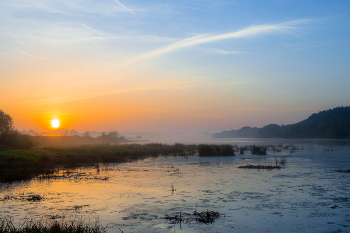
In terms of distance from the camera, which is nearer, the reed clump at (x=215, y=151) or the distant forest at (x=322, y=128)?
the reed clump at (x=215, y=151)

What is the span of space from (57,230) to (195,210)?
4.72 metres

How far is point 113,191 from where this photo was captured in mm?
12891

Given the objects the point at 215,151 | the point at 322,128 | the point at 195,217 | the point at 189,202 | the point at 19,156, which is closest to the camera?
the point at 195,217

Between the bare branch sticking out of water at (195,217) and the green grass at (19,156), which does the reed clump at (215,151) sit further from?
the bare branch sticking out of water at (195,217)

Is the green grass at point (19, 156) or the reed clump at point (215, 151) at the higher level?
the green grass at point (19, 156)

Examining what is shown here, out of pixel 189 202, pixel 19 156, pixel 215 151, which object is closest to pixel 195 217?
pixel 189 202

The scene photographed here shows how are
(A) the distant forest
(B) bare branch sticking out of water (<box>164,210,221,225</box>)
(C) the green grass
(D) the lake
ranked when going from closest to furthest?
(D) the lake → (B) bare branch sticking out of water (<box>164,210,221,225</box>) → (C) the green grass → (A) the distant forest

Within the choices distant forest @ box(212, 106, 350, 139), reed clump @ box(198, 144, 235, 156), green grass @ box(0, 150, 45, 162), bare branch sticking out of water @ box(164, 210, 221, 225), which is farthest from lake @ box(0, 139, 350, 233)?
distant forest @ box(212, 106, 350, 139)

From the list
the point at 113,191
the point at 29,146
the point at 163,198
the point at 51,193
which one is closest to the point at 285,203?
the point at 163,198

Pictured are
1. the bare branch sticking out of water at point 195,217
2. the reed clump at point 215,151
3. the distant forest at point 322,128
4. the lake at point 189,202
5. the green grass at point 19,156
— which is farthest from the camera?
the distant forest at point 322,128

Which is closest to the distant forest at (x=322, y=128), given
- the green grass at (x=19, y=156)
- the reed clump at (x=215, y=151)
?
the reed clump at (x=215, y=151)

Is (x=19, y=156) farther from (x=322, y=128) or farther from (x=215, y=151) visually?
Answer: (x=322, y=128)

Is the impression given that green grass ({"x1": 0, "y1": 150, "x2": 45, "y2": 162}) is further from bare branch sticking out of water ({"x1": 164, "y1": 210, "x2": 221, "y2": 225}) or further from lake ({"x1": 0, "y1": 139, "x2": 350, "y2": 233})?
bare branch sticking out of water ({"x1": 164, "y1": 210, "x2": 221, "y2": 225})

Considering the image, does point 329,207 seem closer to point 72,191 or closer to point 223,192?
point 223,192
